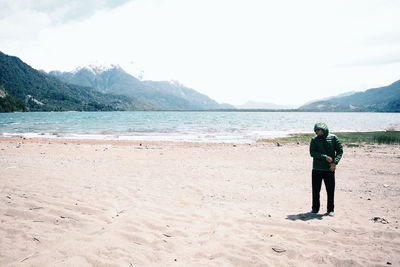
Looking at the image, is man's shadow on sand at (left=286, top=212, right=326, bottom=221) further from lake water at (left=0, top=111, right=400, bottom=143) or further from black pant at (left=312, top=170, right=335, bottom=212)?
lake water at (left=0, top=111, right=400, bottom=143)

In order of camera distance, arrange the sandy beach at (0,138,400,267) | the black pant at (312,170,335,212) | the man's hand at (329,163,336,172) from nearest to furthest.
→ the sandy beach at (0,138,400,267)
the man's hand at (329,163,336,172)
the black pant at (312,170,335,212)

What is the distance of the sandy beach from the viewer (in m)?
4.70

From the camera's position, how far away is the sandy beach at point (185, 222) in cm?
470

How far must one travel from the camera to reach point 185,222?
6266mm

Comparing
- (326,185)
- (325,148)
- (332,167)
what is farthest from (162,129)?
(332,167)

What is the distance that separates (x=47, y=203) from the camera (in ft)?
22.6

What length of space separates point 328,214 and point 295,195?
2.21 metres

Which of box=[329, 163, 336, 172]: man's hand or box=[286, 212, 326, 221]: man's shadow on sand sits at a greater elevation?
box=[329, 163, 336, 172]: man's hand

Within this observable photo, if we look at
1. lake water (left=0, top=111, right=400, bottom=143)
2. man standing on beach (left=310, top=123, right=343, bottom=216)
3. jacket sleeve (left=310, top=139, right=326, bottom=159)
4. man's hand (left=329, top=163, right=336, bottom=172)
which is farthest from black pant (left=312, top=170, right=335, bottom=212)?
lake water (left=0, top=111, right=400, bottom=143)

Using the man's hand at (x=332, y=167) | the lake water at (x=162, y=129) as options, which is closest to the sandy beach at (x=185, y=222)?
the man's hand at (x=332, y=167)

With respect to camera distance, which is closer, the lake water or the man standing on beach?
the man standing on beach

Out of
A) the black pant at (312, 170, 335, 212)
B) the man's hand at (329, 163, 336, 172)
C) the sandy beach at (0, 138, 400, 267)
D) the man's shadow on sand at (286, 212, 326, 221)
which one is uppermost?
the man's hand at (329, 163, 336, 172)

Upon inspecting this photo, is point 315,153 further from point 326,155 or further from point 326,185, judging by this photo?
point 326,185

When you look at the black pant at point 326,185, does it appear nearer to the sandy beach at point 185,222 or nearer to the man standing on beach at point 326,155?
the man standing on beach at point 326,155
